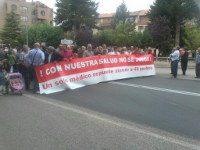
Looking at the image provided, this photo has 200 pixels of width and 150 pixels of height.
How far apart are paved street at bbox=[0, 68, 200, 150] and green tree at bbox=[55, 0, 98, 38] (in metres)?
41.9

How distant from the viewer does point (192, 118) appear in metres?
6.48

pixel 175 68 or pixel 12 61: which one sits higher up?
pixel 12 61

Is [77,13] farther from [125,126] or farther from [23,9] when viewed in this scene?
[23,9]

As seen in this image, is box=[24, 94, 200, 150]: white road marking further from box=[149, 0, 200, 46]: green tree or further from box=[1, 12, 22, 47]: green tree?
box=[1, 12, 22, 47]: green tree

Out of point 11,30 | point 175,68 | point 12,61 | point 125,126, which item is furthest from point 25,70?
point 11,30

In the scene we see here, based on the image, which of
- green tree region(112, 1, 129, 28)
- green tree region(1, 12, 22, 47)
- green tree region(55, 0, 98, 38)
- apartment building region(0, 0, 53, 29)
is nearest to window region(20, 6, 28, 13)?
apartment building region(0, 0, 53, 29)

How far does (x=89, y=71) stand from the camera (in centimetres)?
1157

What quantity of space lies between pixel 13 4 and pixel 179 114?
3576 inches

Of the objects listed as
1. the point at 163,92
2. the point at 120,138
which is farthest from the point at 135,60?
the point at 120,138

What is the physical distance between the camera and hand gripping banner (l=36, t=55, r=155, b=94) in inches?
396

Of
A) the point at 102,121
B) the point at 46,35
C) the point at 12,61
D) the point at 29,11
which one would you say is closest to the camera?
the point at 102,121

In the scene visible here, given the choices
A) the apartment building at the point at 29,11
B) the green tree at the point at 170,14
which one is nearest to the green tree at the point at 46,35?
the green tree at the point at 170,14

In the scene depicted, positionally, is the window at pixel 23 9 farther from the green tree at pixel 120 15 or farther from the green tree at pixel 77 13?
the green tree at pixel 77 13

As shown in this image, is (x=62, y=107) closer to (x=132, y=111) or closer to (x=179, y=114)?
(x=132, y=111)
